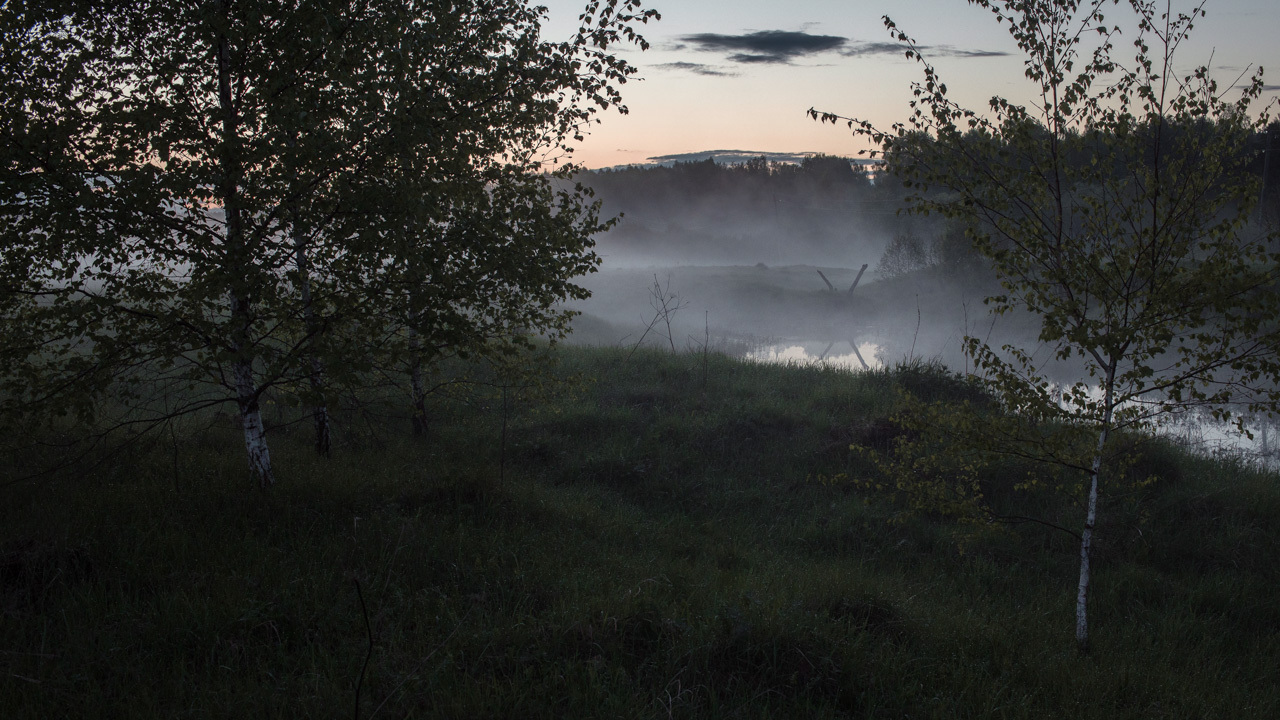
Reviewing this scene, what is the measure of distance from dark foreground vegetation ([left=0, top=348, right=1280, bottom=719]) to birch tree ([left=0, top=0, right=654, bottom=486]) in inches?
48.1

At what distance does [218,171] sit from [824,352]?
26.1 m

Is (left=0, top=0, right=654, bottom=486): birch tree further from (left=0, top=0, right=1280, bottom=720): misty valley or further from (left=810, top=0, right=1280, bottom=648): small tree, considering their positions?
(left=810, top=0, right=1280, bottom=648): small tree

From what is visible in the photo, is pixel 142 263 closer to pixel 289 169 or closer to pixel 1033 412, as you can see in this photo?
pixel 289 169

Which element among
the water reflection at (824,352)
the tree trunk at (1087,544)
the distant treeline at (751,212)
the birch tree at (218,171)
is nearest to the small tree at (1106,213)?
the tree trunk at (1087,544)

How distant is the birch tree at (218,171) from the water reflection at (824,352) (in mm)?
20604

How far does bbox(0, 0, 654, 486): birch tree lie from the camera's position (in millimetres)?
5223

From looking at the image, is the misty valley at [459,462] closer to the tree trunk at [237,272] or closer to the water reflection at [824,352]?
the tree trunk at [237,272]

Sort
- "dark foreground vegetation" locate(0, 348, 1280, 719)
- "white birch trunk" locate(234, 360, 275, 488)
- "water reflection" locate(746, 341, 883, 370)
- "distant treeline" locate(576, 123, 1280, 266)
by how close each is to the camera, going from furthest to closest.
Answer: "distant treeline" locate(576, 123, 1280, 266) < "water reflection" locate(746, 341, 883, 370) < "white birch trunk" locate(234, 360, 275, 488) < "dark foreground vegetation" locate(0, 348, 1280, 719)

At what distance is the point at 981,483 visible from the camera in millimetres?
10453

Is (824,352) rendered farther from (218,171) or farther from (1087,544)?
(218,171)

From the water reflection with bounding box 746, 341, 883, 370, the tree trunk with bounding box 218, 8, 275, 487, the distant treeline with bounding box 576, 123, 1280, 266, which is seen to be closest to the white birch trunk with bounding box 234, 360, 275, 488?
the tree trunk with bounding box 218, 8, 275, 487

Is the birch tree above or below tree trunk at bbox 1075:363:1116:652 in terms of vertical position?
above

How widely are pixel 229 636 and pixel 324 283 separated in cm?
292

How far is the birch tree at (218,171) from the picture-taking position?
5223mm
